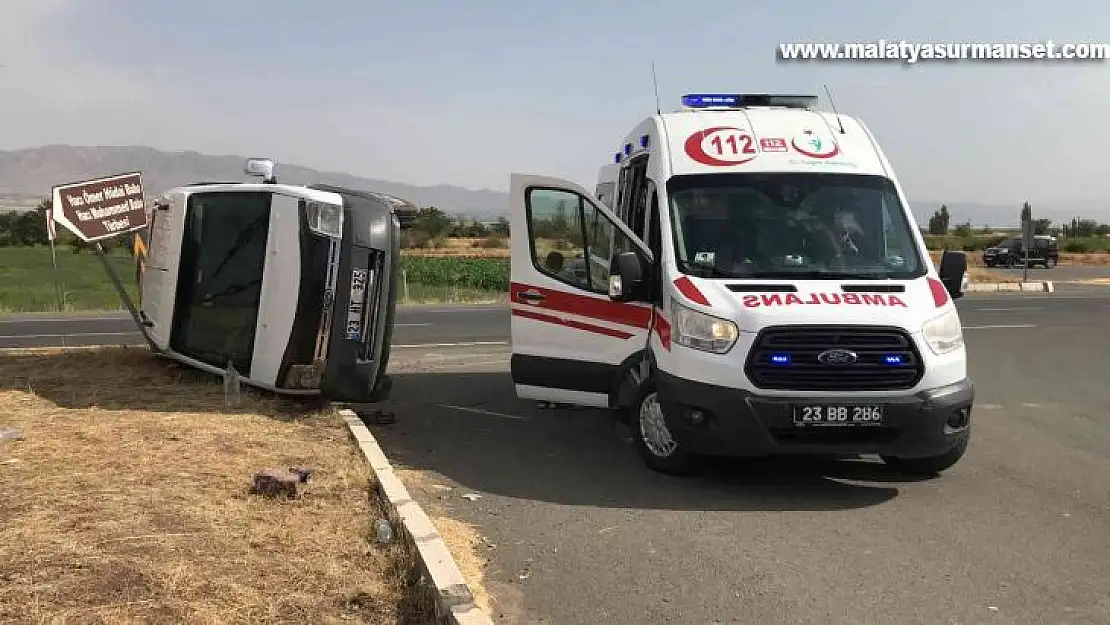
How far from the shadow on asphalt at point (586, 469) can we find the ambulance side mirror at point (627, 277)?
128cm

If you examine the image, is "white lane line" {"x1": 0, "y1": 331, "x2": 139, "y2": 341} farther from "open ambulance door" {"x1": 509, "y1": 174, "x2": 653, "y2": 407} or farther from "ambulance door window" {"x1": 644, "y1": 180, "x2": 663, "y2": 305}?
"ambulance door window" {"x1": 644, "y1": 180, "x2": 663, "y2": 305}

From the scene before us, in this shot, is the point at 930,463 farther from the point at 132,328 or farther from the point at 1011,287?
the point at 1011,287

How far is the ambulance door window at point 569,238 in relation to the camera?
308 inches

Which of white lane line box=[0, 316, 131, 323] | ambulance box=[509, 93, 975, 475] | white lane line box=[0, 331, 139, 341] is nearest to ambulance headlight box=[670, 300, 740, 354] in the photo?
ambulance box=[509, 93, 975, 475]

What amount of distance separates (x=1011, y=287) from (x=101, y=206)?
31.0 meters

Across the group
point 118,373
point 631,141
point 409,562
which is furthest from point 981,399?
point 118,373

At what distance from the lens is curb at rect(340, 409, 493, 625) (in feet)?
13.5

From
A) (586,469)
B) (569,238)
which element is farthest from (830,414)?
(569,238)

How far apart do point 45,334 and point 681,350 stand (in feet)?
52.4

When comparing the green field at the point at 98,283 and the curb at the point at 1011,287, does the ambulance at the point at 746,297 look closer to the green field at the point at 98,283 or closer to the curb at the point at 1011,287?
the green field at the point at 98,283

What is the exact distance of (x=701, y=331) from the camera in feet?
21.0

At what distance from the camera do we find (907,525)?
18.9 feet

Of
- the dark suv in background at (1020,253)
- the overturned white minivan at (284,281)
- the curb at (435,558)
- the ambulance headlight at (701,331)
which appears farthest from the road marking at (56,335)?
the dark suv in background at (1020,253)

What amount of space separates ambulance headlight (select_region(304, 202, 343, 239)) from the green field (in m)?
19.5
